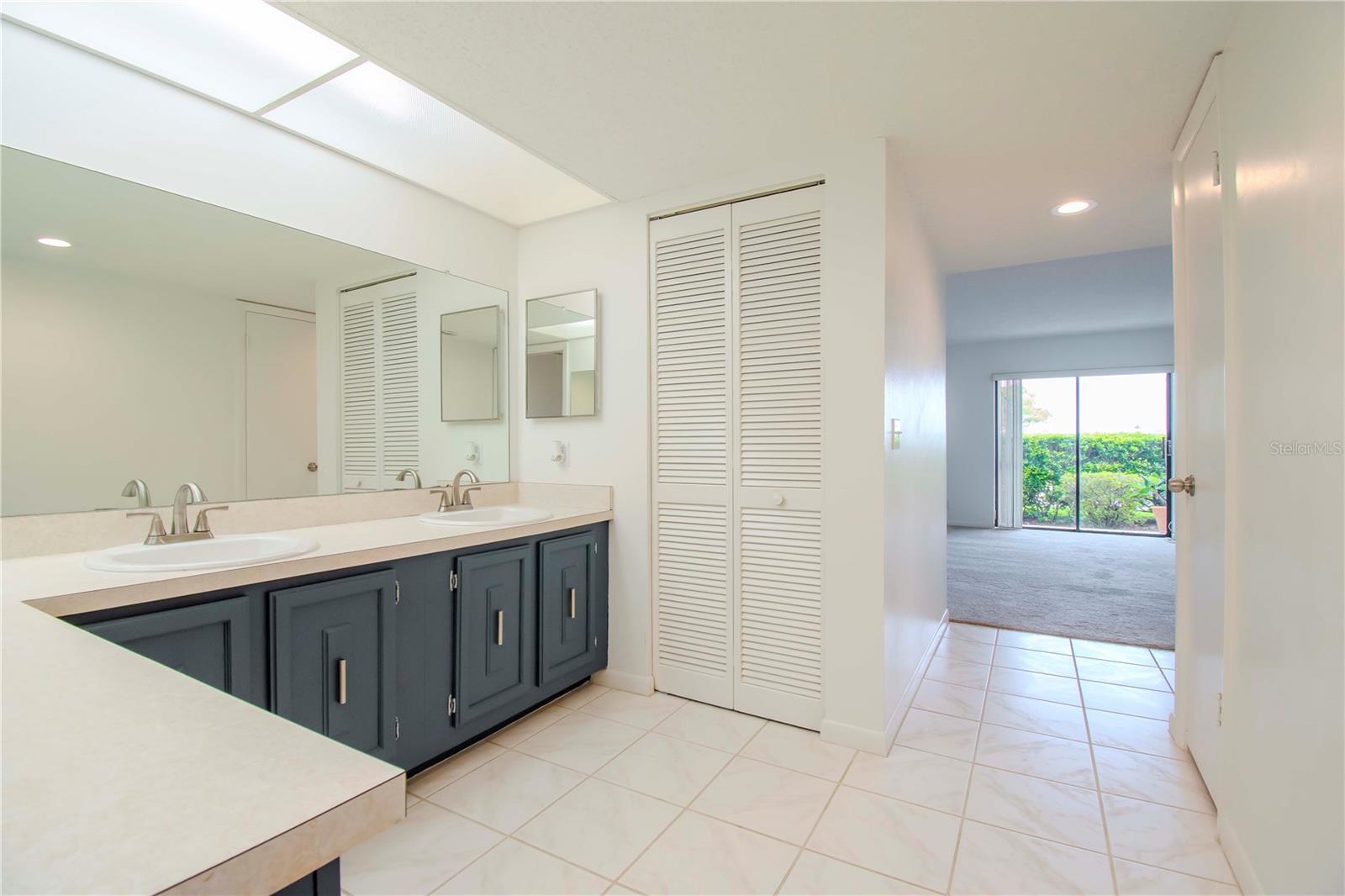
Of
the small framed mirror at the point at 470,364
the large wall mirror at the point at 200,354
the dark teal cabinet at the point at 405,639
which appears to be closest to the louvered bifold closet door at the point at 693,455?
the dark teal cabinet at the point at 405,639

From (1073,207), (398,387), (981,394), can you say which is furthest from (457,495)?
(981,394)

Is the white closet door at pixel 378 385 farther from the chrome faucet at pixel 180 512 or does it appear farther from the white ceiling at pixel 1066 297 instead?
the white ceiling at pixel 1066 297

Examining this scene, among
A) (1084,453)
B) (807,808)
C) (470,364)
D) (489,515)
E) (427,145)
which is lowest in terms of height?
(807,808)

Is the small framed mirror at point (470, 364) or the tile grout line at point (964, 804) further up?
the small framed mirror at point (470, 364)

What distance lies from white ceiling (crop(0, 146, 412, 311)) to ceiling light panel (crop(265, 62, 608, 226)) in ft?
1.36

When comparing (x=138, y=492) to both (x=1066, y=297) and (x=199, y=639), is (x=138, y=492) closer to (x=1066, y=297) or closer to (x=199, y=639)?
(x=199, y=639)

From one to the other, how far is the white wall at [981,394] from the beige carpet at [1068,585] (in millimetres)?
903

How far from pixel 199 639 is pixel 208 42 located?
1.75 metres

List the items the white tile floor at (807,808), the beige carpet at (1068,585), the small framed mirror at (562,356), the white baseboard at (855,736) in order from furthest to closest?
1. the beige carpet at (1068,585)
2. the small framed mirror at (562,356)
3. the white baseboard at (855,736)
4. the white tile floor at (807,808)

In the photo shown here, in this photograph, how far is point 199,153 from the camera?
1.91m

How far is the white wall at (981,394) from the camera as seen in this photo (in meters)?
7.53

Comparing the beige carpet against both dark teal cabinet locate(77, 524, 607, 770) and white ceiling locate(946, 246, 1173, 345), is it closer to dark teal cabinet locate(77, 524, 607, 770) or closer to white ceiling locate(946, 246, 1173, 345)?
white ceiling locate(946, 246, 1173, 345)

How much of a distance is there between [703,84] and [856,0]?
1.71 feet

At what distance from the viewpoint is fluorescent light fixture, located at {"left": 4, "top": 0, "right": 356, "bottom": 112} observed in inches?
63.7
